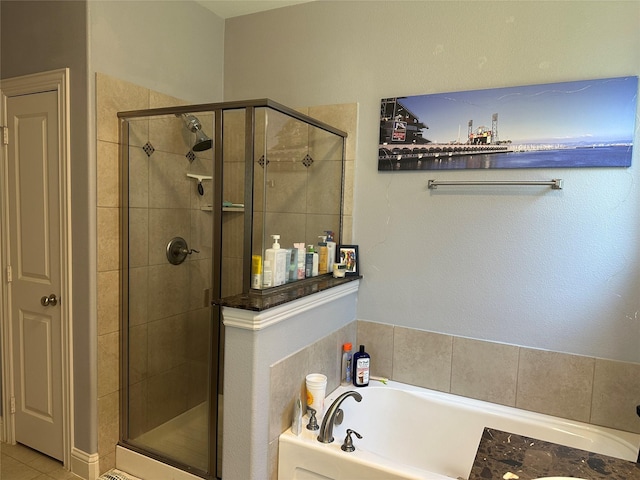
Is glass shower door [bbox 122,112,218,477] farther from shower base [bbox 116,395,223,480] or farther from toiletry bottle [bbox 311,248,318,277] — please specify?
toiletry bottle [bbox 311,248,318,277]

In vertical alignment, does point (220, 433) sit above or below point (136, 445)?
above

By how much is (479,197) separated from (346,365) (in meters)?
1.16

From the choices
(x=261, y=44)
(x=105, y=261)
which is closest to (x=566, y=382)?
(x=105, y=261)

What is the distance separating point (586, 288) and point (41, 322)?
275 cm

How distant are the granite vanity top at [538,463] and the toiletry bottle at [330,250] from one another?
1309mm

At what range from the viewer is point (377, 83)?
96.0 inches

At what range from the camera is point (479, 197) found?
222cm

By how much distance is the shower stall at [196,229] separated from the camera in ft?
6.38

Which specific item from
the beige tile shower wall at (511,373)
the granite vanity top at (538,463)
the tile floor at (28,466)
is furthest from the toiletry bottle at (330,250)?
the tile floor at (28,466)

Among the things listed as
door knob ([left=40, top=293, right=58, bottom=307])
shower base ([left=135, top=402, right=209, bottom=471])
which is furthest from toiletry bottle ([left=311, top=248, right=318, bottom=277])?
door knob ([left=40, top=293, right=58, bottom=307])

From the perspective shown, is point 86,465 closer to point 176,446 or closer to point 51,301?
point 176,446

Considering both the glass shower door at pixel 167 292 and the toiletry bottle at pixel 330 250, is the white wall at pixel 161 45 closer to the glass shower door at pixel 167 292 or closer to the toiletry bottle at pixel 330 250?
the glass shower door at pixel 167 292

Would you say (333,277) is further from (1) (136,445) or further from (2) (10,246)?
(2) (10,246)

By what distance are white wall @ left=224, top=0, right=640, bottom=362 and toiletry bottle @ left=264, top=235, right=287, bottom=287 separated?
0.63m
